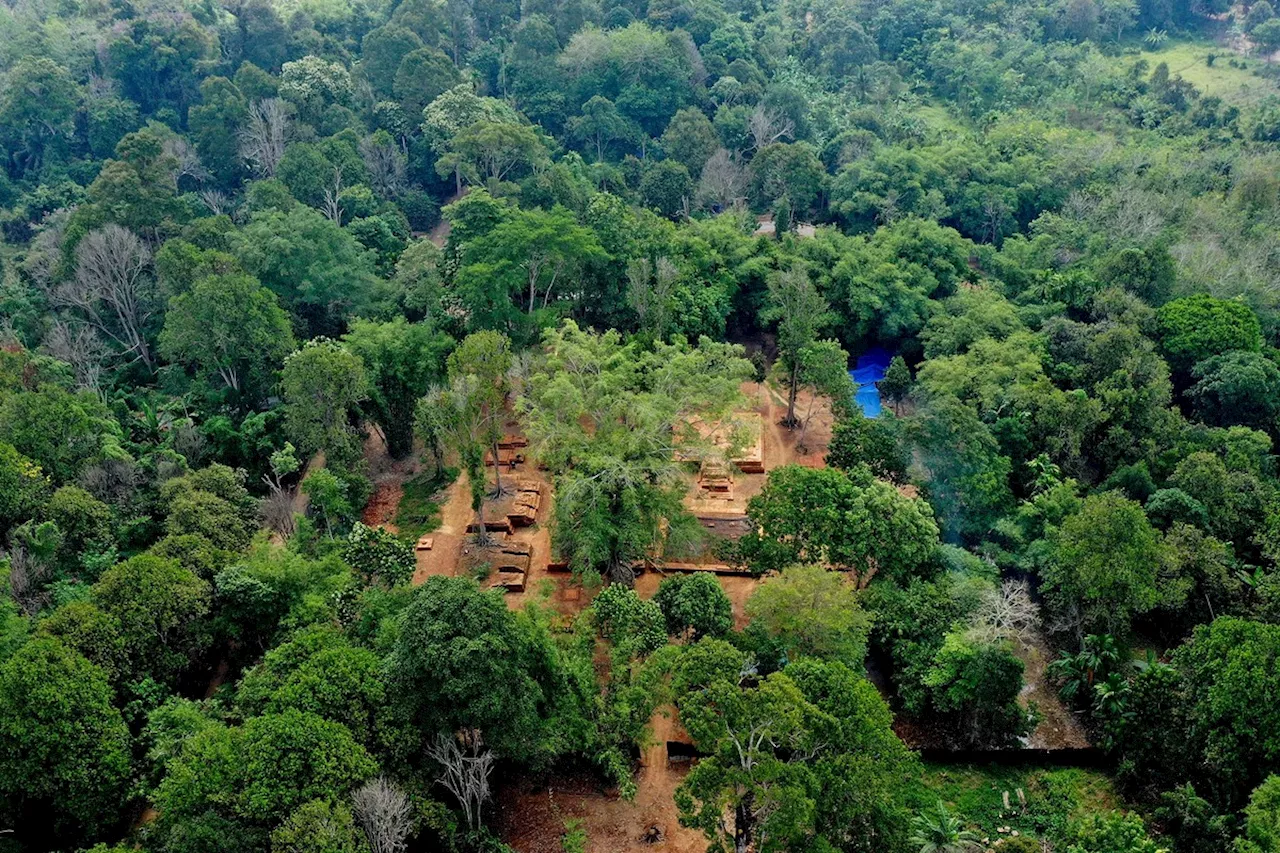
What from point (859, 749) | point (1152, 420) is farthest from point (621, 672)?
point (1152, 420)

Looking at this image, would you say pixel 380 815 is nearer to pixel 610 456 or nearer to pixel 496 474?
pixel 610 456

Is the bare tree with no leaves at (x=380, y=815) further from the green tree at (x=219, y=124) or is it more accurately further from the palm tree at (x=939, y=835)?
the green tree at (x=219, y=124)

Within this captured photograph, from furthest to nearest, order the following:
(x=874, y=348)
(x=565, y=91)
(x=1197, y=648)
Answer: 1. (x=565, y=91)
2. (x=874, y=348)
3. (x=1197, y=648)

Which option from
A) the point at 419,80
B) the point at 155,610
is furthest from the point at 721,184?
the point at 155,610

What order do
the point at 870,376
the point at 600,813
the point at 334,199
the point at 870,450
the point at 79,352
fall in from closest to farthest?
the point at 600,813
the point at 870,450
the point at 79,352
the point at 870,376
the point at 334,199

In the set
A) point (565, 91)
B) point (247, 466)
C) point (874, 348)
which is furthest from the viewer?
point (565, 91)

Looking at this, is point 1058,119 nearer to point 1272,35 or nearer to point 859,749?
point 1272,35
